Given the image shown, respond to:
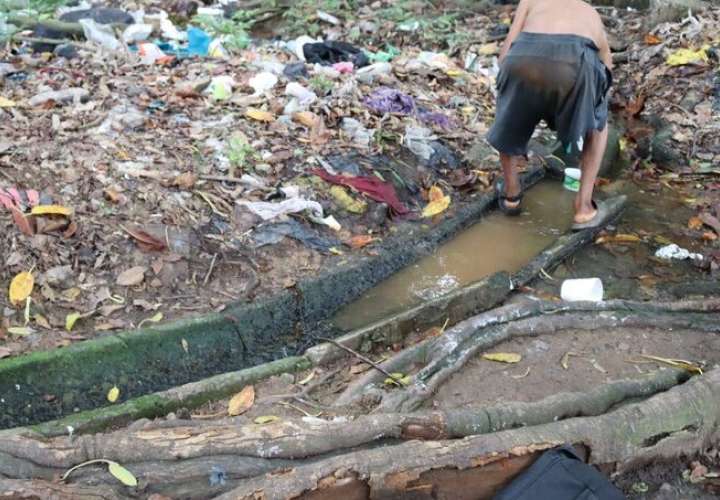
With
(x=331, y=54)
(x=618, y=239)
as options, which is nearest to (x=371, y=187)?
(x=618, y=239)

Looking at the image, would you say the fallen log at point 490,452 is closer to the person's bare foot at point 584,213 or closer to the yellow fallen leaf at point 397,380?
the yellow fallen leaf at point 397,380

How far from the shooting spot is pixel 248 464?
2.62 metres

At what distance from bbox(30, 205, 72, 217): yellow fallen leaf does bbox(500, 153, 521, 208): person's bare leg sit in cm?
278

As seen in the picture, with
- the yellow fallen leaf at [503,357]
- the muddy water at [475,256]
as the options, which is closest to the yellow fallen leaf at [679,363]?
the yellow fallen leaf at [503,357]

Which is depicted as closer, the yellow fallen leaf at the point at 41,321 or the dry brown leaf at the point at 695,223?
the yellow fallen leaf at the point at 41,321

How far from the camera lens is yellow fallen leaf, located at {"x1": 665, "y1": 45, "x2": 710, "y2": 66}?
7562mm

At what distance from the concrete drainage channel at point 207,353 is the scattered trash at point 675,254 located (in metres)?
0.65

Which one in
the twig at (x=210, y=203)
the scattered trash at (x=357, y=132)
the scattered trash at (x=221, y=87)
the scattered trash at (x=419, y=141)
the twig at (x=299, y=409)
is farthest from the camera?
the scattered trash at (x=221, y=87)

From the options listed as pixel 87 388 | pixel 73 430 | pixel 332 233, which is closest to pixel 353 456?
pixel 73 430

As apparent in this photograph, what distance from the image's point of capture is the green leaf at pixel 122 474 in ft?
8.16

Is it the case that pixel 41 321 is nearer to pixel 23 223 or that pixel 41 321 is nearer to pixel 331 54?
pixel 23 223

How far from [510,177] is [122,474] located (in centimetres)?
361

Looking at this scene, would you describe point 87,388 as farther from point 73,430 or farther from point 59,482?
point 59,482

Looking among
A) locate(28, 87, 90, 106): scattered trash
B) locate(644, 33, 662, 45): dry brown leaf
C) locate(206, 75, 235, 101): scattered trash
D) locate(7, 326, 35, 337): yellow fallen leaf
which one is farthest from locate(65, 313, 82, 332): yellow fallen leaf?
locate(644, 33, 662, 45): dry brown leaf
